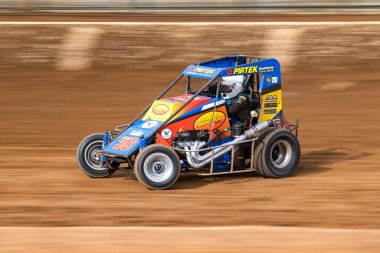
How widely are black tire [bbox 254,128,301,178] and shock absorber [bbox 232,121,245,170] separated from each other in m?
0.21

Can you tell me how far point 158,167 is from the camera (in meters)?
11.1

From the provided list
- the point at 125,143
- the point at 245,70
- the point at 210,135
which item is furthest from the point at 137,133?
the point at 245,70

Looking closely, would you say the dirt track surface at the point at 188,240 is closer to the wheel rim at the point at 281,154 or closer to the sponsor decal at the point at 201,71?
the wheel rim at the point at 281,154

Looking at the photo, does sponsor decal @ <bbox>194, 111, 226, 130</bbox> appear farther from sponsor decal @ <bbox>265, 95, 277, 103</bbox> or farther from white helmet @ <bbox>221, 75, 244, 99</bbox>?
sponsor decal @ <bbox>265, 95, 277, 103</bbox>

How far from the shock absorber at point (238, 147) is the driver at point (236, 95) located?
0.53 feet

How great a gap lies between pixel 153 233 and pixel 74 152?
6.39 metres

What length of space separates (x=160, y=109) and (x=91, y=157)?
126cm

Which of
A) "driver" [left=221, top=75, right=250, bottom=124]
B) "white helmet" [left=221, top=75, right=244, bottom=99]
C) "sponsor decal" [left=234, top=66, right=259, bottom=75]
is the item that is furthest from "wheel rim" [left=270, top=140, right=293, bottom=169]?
"sponsor decal" [left=234, top=66, right=259, bottom=75]

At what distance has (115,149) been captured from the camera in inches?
451

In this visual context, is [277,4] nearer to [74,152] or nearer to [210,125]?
[74,152]

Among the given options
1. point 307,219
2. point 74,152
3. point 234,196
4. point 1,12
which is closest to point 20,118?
point 74,152

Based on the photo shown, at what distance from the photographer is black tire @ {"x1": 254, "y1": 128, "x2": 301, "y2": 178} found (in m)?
11.7

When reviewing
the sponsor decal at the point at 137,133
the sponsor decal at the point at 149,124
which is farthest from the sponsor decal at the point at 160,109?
the sponsor decal at the point at 137,133

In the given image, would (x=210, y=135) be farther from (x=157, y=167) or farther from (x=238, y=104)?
(x=157, y=167)
